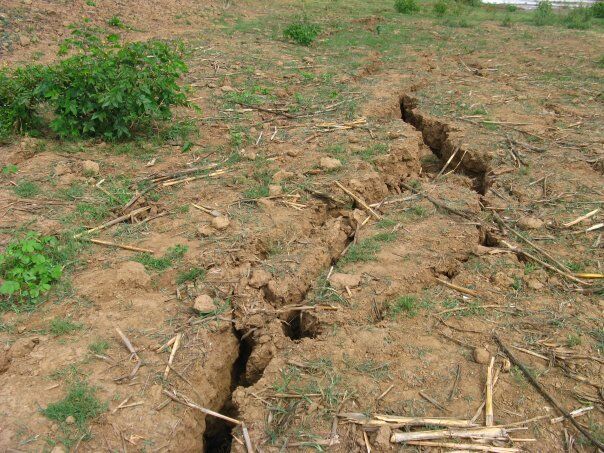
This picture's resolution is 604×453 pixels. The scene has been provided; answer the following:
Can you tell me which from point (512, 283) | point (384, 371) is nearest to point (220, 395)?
point (384, 371)

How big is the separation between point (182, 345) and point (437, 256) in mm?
1950

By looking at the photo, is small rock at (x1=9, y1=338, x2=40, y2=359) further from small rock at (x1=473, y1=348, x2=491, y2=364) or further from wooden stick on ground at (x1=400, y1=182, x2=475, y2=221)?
wooden stick on ground at (x1=400, y1=182, x2=475, y2=221)

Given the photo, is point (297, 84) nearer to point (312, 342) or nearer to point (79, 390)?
point (312, 342)

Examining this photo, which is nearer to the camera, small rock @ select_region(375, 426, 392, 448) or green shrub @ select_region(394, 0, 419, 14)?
small rock @ select_region(375, 426, 392, 448)

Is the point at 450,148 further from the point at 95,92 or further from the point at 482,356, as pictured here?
the point at 95,92

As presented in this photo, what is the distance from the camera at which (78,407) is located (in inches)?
101

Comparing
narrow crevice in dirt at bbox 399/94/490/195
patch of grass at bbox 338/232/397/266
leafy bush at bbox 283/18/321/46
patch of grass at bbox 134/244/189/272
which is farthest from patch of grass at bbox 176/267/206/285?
leafy bush at bbox 283/18/321/46

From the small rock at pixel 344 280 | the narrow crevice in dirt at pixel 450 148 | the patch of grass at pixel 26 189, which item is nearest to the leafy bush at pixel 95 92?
the patch of grass at pixel 26 189

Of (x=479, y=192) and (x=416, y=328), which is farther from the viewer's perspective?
(x=479, y=192)

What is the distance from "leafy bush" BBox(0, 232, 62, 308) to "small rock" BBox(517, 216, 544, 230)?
11.7 feet

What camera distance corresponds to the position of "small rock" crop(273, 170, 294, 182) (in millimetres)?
4578

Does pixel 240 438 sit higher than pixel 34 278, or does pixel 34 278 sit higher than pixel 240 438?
pixel 34 278

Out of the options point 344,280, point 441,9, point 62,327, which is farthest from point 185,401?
point 441,9

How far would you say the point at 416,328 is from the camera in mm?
3109
